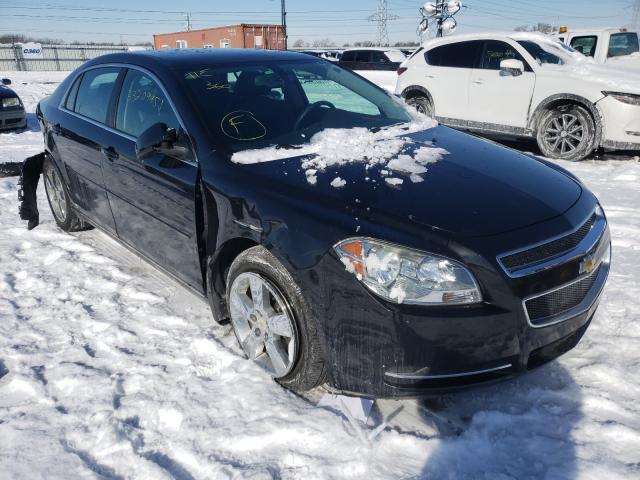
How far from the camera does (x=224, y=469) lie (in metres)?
2.00

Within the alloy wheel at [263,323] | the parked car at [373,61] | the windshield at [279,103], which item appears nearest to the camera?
the alloy wheel at [263,323]

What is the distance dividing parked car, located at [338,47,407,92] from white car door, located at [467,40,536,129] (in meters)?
7.79

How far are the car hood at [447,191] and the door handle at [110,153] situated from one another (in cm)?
127

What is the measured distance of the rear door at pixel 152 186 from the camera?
2.70 meters

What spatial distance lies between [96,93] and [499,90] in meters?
5.91

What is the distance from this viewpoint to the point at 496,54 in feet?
25.3

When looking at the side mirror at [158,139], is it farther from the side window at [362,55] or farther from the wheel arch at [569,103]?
the side window at [362,55]

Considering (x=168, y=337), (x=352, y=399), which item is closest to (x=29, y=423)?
(x=168, y=337)

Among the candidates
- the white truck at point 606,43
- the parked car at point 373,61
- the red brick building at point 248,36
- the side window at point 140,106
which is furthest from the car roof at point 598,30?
the red brick building at point 248,36

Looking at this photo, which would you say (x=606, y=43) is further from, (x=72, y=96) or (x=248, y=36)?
(x=248, y=36)

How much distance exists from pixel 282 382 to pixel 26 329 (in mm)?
1732

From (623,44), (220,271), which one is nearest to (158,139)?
(220,271)

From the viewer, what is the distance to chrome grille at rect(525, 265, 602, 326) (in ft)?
6.37

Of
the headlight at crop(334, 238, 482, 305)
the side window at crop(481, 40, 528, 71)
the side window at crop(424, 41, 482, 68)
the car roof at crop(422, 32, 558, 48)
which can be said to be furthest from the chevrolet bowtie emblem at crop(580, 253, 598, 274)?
the side window at crop(424, 41, 482, 68)
